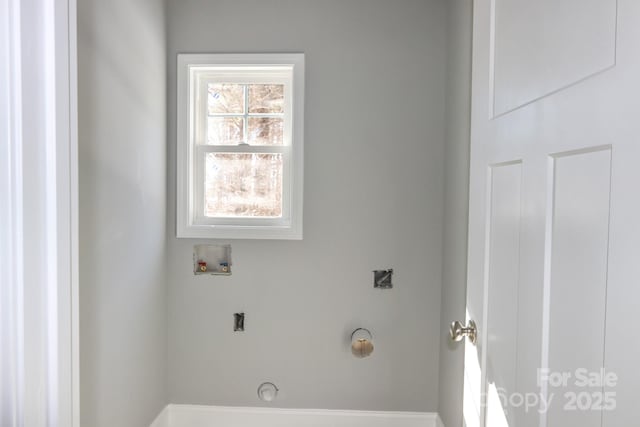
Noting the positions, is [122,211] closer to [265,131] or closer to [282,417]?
[265,131]

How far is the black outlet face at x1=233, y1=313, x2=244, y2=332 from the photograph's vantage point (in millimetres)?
2074

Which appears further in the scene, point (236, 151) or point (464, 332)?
point (236, 151)

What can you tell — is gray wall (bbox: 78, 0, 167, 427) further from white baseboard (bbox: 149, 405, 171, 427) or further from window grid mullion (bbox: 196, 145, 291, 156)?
window grid mullion (bbox: 196, 145, 291, 156)

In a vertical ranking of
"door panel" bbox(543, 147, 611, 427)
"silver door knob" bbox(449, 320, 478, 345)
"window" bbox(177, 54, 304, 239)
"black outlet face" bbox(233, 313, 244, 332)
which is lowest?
"black outlet face" bbox(233, 313, 244, 332)

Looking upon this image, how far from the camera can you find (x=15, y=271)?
959 mm

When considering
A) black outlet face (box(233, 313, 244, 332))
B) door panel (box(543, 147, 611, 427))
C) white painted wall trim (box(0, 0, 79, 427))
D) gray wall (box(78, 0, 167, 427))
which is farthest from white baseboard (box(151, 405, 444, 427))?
door panel (box(543, 147, 611, 427))

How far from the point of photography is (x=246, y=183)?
2113 millimetres

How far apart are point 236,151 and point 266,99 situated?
0.32 m

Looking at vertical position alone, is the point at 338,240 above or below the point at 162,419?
above

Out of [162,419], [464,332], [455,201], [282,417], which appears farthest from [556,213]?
[162,419]

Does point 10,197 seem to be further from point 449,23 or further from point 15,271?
point 449,23

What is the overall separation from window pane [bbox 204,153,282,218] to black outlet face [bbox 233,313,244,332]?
516 mm

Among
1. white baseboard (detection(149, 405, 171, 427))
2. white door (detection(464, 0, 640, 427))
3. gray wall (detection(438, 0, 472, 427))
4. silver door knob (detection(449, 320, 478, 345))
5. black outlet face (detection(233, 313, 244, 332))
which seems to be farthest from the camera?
black outlet face (detection(233, 313, 244, 332))

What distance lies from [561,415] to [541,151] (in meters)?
0.48
